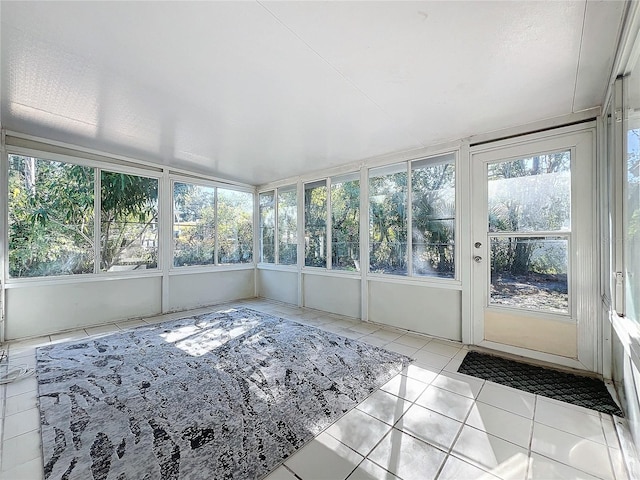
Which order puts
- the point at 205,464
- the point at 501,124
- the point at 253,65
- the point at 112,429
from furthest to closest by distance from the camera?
the point at 501,124 < the point at 253,65 < the point at 112,429 < the point at 205,464

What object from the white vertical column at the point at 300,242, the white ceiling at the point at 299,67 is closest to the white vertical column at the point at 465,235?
the white ceiling at the point at 299,67

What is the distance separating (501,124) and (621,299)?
1.88m

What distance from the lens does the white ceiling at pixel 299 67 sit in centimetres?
150

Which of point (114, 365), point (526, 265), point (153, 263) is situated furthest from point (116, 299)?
point (526, 265)

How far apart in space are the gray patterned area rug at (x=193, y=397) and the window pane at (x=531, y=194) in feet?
6.31

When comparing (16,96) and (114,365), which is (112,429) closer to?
(114,365)

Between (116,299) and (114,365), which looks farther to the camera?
(116,299)

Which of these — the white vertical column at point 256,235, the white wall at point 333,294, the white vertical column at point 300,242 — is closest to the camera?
the white wall at point 333,294

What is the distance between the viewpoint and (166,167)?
451 cm

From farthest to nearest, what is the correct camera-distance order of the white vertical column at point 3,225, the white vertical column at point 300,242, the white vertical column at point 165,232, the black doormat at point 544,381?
the white vertical column at point 300,242, the white vertical column at point 165,232, the white vertical column at point 3,225, the black doormat at point 544,381

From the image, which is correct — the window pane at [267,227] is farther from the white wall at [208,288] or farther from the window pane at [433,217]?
the window pane at [433,217]

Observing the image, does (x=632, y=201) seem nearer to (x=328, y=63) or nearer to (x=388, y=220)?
(x=328, y=63)

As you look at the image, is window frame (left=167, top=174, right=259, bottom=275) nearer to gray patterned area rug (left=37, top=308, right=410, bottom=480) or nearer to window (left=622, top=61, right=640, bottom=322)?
gray patterned area rug (left=37, top=308, right=410, bottom=480)

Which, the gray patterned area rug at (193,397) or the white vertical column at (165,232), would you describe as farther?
the white vertical column at (165,232)
